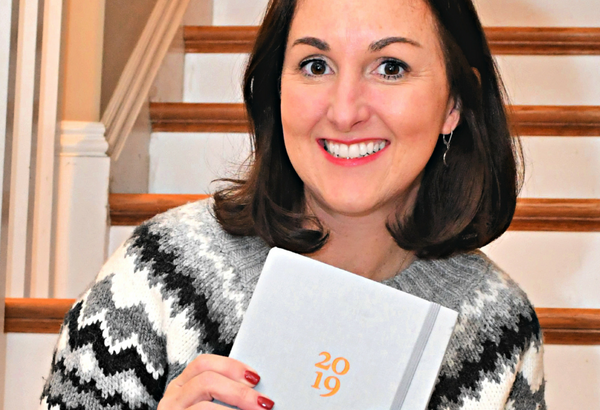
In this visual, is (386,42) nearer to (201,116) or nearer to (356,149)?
(356,149)

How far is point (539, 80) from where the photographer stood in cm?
229

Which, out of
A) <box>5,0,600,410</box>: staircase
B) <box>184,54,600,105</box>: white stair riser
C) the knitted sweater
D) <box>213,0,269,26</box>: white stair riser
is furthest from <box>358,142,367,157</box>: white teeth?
<box>213,0,269,26</box>: white stair riser

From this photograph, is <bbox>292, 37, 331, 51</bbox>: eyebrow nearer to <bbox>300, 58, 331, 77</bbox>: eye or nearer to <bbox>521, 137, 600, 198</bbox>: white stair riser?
<bbox>300, 58, 331, 77</bbox>: eye

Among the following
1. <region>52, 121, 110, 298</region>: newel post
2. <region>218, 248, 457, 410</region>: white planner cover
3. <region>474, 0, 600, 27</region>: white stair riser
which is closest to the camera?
<region>218, 248, 457, 410</region>: white planner cover

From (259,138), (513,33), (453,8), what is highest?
(513,33)

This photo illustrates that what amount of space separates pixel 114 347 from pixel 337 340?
1.18 ft

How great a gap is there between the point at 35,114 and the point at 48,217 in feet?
0.80

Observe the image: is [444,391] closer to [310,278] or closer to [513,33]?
[310,278]

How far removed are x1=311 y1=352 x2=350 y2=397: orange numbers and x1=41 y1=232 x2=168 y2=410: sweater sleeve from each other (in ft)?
1.07

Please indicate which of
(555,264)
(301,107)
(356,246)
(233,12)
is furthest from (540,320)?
(233,12)

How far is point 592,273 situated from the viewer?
5.93ft

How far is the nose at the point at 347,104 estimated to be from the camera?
3.21ft

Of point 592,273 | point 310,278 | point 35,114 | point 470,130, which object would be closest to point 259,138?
point 470,130

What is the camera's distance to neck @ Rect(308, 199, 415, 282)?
1.16 metres
